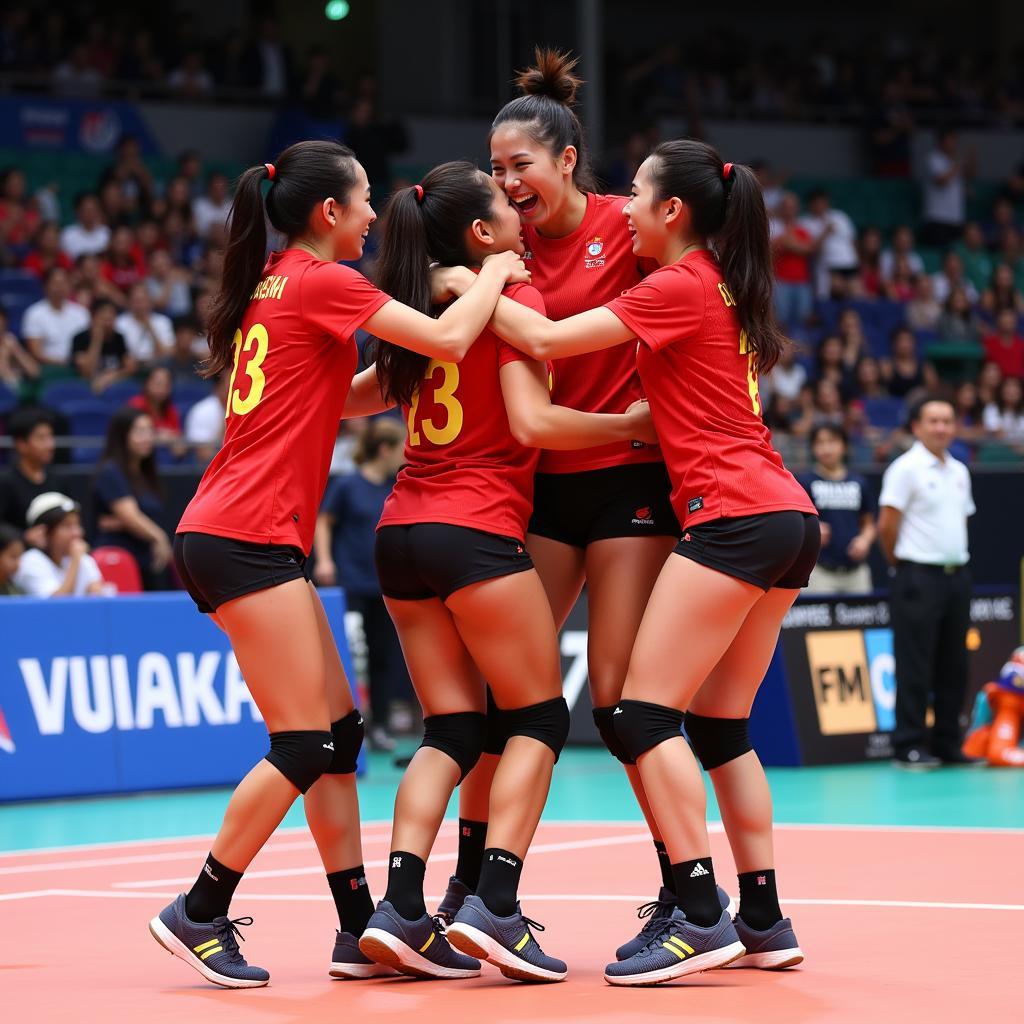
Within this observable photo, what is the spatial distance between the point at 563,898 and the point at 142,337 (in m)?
9.73

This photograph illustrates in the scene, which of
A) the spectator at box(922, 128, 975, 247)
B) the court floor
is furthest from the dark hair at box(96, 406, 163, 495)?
the spectator at box(922, 128, 975, 247)

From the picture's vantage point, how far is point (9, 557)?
34.3 ft

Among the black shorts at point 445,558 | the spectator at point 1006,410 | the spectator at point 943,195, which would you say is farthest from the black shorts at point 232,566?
the spectator at point 943,195

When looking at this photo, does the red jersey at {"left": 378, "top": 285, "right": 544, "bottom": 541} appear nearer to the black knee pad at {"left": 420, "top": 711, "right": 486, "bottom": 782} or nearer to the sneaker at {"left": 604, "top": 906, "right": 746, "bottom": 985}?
the black knee pad at {"left": 420, "top": 711, "right": 486, "bottom": 782}

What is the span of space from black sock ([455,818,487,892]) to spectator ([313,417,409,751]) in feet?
21.5

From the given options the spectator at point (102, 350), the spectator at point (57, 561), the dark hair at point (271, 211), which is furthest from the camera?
the spectator at point (102, 350)

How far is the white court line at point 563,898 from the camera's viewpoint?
20.3 ft

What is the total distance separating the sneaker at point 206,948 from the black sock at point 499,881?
0.64m

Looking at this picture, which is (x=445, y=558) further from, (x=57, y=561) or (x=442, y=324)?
(x=57, y=561)

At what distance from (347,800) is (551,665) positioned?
27.6 inches

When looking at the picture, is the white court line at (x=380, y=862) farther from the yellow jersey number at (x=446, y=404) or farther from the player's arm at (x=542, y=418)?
the player's arm at (x=542, y=418)

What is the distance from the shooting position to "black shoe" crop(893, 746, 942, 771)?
11.2m

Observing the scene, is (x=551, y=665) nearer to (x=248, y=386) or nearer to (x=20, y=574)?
(x=248, y=386)

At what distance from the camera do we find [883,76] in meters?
25.3
